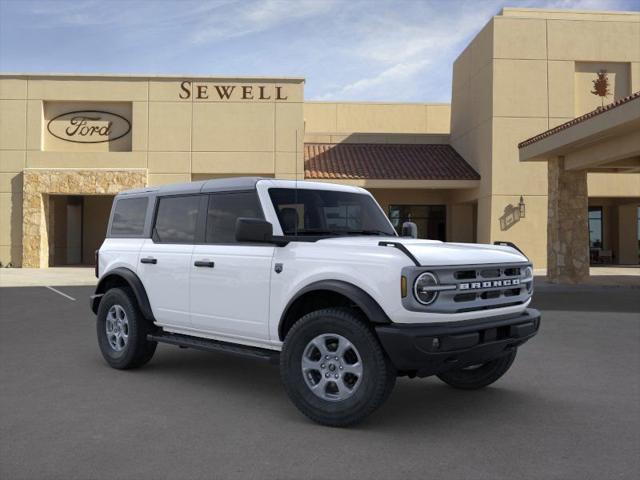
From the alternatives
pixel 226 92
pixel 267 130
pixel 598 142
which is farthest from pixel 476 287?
pixel 226 92

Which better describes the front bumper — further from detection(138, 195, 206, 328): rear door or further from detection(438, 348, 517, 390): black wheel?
detection(138, 195, 206, 328): rear door

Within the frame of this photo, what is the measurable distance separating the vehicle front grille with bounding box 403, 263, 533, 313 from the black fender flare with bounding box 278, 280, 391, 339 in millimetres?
229

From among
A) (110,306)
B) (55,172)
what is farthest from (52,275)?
(110,306)

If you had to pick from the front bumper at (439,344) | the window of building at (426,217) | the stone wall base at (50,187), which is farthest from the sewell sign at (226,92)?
the front bumper at (439,344)

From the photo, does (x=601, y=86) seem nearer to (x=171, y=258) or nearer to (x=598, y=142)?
(x=598, y=142)

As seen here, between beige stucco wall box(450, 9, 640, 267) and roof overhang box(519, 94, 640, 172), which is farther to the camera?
beige stucco wall box(450, 9, 640, 267)

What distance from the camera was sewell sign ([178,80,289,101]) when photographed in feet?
81.5

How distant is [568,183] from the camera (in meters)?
18.6

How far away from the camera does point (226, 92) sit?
81.7 feet

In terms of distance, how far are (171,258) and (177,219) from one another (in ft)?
1.48

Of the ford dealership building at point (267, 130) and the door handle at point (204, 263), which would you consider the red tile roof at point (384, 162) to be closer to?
the ford dealership building at point (267, 130)

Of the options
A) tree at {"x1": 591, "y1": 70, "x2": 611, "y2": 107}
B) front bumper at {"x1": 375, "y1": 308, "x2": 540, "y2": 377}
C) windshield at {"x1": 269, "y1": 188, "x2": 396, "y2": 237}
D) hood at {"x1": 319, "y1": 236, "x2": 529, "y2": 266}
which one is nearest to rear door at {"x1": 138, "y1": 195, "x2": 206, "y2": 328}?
windshield at {"x1": 269, "y1": 188, "x2": 396, "y2": 237}

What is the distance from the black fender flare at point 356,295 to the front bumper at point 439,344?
85 mm

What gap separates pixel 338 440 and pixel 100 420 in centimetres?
190
